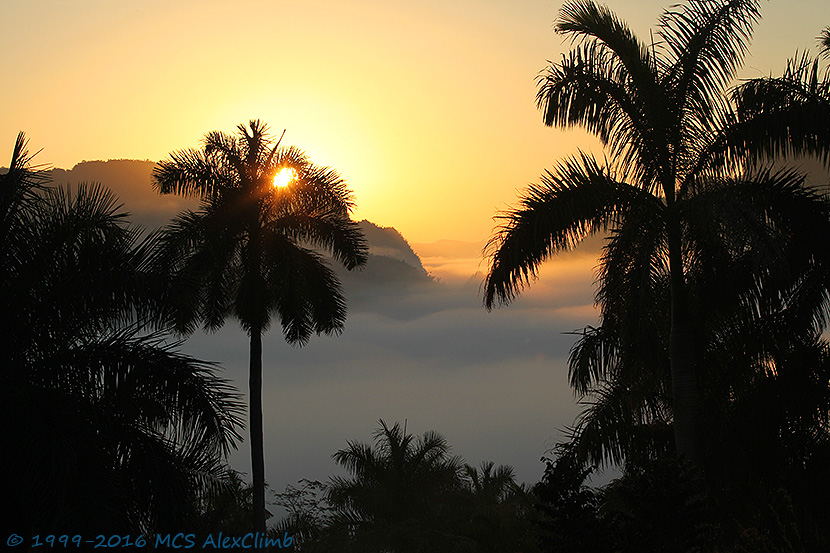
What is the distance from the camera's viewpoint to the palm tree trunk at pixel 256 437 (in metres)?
21.2

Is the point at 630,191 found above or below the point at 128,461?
above

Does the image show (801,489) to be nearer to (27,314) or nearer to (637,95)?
(637,95)

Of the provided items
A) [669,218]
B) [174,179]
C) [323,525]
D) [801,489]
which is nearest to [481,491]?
[323,525]

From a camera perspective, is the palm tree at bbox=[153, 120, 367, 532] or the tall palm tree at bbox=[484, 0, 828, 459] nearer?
the tall palm tree at bbox=[484, 0, 828, 459]

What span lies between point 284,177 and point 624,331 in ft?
41.3

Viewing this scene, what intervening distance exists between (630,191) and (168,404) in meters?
6.89

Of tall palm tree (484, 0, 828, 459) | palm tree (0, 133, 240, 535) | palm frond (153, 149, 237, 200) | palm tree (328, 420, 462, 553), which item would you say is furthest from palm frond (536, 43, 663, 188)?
palm tree (328, 420, 462, 553)

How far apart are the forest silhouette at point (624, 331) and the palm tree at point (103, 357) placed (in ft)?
0.09

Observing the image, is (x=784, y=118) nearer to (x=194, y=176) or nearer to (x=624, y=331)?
(x=624, y=331)

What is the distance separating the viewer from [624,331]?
37.1 ft

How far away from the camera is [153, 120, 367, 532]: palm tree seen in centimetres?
2100

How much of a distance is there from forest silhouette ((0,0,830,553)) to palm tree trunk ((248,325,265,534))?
9962 mm

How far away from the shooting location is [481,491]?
29266mm

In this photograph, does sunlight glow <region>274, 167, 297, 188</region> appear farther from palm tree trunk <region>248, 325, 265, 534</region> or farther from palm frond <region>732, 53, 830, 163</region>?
palm frond <region>732, 53, 830, 163</region>
